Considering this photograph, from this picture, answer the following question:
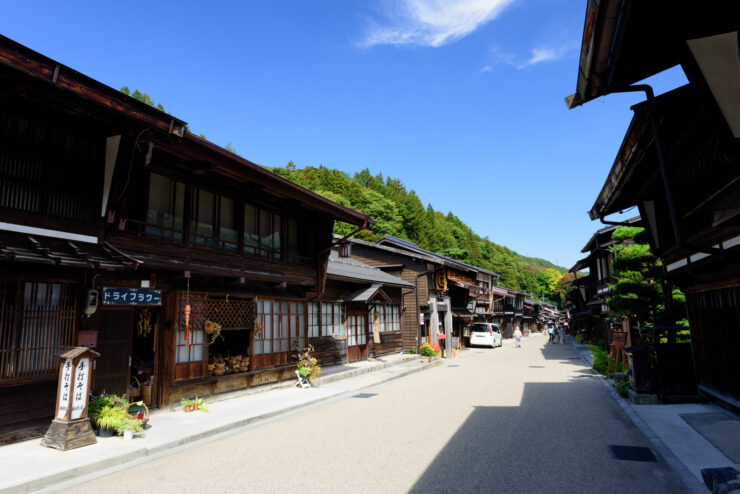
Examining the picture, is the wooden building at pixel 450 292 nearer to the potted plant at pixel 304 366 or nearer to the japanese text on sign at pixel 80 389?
the potted plant at pixel 304 366

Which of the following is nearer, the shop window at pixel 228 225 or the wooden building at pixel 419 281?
the shop window at pixel 228 225

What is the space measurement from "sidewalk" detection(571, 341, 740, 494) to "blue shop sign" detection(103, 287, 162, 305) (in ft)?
34.0

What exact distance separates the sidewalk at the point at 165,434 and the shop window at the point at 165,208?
14.5 feet

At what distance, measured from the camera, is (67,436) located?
7.26 meters

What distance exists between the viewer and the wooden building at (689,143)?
3.60 m

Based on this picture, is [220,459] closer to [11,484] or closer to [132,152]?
[11,484]

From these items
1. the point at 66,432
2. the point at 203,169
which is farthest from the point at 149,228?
the point at 66,432

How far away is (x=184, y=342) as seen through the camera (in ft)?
37.1

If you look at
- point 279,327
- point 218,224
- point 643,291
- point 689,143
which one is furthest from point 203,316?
point 643,291

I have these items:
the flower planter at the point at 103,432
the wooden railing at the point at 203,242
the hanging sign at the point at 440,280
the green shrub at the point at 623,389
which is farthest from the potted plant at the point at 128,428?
the hanging sign at the point at 440,280

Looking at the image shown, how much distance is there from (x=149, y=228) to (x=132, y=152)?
7.61ft

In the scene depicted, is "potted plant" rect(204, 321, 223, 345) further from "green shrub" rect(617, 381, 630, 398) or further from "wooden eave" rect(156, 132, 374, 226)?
"green shrub" rect(617, 381, 630, 398)

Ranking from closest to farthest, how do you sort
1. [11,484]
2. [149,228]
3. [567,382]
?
[11,484] → [149,228] → [567,382]

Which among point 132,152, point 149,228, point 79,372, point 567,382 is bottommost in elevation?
point 567,382
